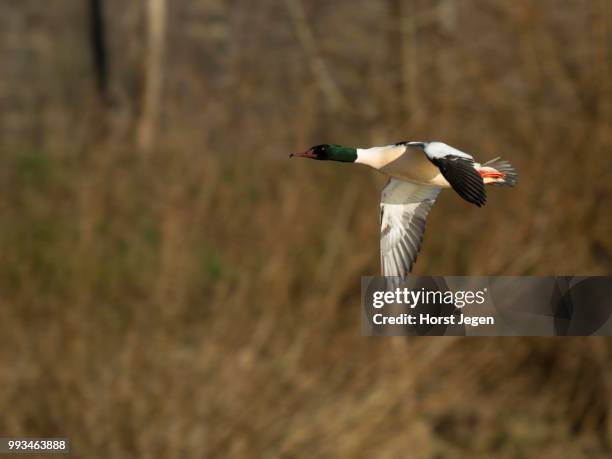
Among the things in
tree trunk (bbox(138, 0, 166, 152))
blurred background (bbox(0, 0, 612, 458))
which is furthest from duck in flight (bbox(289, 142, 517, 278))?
tree trunk (bbox(138, 0, 166, 152))

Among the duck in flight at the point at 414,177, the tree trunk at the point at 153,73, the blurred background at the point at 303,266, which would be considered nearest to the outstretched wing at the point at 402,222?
the duck in flight at the point at 414,177

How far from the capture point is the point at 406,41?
75.7 inches

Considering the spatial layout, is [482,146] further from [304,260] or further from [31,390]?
[31,390]

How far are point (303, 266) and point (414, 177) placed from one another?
3.78 m

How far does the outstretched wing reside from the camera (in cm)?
100

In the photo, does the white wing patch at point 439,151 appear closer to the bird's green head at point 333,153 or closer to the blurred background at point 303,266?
the bird's green head at point 333,153

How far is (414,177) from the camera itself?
0.98 m

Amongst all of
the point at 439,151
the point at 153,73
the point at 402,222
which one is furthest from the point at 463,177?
the point at 153,73

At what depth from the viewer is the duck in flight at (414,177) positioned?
91 centimetres

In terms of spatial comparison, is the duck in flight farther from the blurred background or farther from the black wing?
the blurred background

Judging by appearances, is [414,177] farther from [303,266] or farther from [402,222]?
[303,266]

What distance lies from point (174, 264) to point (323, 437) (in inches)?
47.3

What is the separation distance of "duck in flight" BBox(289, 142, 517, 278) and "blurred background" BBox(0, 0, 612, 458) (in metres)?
2.13

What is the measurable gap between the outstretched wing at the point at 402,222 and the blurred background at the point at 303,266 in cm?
209
